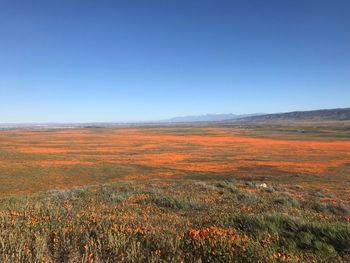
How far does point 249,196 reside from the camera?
13.0m

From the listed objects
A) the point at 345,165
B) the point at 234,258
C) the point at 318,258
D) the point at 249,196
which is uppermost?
the point at 234,258

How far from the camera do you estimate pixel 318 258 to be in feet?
11.2

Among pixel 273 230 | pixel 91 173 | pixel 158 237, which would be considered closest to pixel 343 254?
pixel 273 230

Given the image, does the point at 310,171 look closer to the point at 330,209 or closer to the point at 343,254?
the point at 330,209

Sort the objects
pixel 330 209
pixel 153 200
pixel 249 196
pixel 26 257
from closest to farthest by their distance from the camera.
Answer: pixel 26 257
pixel 330 209
pixel 153 200
pixel 249 196

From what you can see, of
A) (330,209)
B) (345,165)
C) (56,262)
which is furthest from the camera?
(345,165)

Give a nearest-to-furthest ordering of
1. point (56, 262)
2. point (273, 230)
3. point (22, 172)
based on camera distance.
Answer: point (56, 262) < point (273, 230) < point (22, 172)

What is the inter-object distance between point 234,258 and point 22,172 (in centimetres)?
3325

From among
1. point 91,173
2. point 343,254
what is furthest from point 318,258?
point 91,173

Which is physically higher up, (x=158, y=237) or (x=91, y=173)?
(x=158, y=237)

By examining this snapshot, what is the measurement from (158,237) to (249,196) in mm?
10110

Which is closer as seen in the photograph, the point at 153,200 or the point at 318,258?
the point at 318,258

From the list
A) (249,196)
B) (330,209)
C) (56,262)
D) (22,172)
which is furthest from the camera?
(22,172)

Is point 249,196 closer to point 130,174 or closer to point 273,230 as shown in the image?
point 273,230
